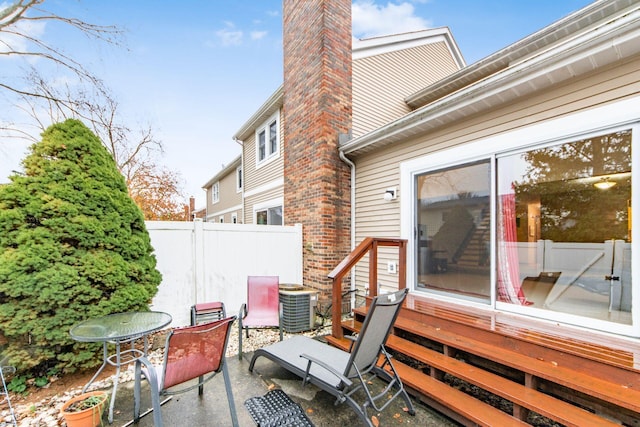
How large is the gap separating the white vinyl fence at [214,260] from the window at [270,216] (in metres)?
2.71

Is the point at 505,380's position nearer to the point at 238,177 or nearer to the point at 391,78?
the point at 391,78

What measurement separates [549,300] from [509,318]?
0.67 m

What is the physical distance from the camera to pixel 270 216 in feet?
30.3

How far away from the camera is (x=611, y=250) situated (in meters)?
3.39

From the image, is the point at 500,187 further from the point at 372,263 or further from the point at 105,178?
the point at 105,178

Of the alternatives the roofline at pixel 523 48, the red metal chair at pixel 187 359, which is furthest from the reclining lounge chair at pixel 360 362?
the roofline at pixel 523 48

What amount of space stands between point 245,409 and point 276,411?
1.01 feet

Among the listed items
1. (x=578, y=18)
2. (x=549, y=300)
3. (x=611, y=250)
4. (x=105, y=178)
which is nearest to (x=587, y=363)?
(x=549, y=300)

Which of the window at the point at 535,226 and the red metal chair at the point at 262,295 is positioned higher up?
the window at the point at 535,226

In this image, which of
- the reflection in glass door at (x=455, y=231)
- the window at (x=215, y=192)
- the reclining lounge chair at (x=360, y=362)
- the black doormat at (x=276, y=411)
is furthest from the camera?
the window at (x=215, y=192)

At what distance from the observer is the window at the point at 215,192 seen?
16.5 metres

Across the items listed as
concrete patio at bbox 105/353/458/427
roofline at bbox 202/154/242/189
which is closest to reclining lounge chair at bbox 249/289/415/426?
concrete patio at bbox 105/353/458/427

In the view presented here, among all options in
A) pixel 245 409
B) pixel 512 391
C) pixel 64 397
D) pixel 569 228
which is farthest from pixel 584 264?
pixel 64 397

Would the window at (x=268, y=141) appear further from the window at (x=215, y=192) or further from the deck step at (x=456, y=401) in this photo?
the window at (x=215, y=192)
